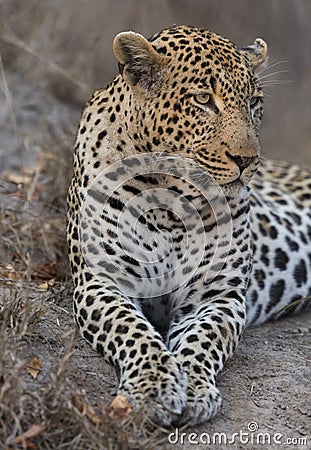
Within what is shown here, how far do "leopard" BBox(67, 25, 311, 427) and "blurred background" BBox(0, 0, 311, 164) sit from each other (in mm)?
5479

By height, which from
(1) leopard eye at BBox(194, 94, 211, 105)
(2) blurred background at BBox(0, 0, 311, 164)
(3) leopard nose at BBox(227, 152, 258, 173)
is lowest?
(2) blurred background at BBox(0, 0, 311, 164)

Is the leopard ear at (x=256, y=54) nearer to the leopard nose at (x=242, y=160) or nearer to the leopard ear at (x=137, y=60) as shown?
the leopard ear at (x=137, y=60)

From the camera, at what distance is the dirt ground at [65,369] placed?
15.3 ft

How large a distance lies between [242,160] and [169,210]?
918 millimetres

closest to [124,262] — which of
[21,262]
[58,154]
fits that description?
[21,262]

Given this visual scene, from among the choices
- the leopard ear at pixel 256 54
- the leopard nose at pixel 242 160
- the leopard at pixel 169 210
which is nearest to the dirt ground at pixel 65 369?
the leopard at pixel 169 210

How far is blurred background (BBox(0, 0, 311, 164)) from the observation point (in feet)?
41.2

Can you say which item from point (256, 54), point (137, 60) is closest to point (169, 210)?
point (137, 60)

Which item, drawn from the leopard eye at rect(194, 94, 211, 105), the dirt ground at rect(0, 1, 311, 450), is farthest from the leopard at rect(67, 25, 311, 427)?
the dirt ground at rect(0, 1, 311, 450)

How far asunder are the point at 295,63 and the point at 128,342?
9594 mm

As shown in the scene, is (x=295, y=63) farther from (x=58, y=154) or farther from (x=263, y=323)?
(x=263, y=323)

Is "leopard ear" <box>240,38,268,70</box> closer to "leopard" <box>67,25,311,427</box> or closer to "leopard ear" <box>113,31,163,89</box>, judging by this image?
"leopard" <box>67,25,311,427</box>

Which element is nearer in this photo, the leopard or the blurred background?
the leopard

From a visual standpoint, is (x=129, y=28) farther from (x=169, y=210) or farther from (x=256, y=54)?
(x=169, y=210)
